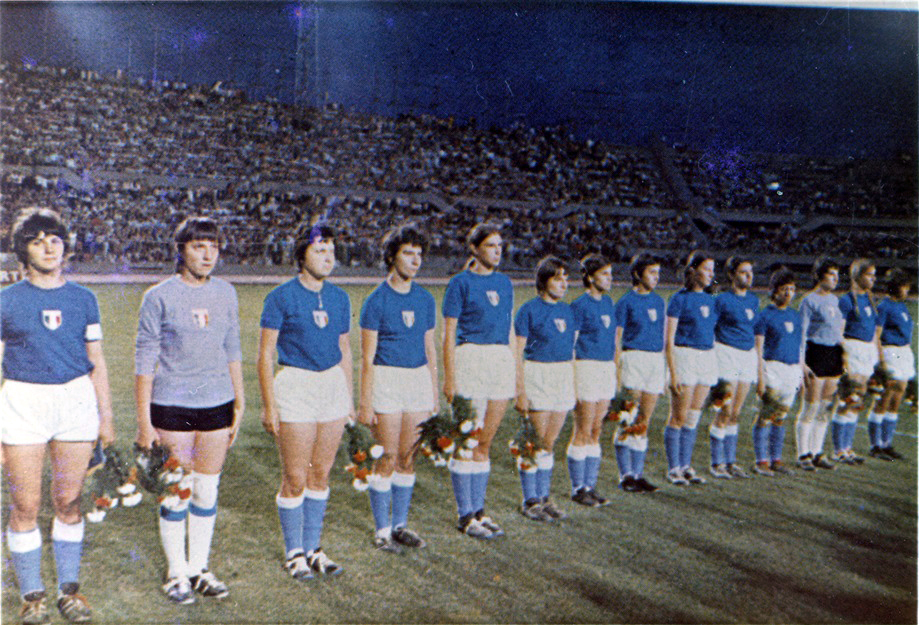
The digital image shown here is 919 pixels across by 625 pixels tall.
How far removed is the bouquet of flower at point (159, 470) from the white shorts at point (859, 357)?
647 centimetres

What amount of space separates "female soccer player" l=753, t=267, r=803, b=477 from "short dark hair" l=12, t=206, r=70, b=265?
5.72 m

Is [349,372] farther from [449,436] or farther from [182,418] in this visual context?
[182,418]

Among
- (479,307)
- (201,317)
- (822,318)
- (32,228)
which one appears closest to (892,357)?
(822,318)

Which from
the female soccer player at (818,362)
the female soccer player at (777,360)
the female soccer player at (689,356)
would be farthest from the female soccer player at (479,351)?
the female soccer player at (818,362)

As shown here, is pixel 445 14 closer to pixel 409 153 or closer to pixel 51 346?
pixel 51 346

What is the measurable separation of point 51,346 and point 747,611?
390 cm

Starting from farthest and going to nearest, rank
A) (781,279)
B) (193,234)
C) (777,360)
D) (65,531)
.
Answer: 1. (777,360)
2. (781,279)
3. (193,234)
4. (65,531)

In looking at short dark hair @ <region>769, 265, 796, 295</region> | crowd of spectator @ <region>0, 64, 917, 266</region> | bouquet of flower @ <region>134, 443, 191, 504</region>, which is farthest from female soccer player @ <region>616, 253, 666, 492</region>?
crowd of spectator @ <region>0, 64, 917, 266</region>

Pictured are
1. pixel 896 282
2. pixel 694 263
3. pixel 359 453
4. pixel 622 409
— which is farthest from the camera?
pixel 896 282

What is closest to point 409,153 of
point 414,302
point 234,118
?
point 234,118

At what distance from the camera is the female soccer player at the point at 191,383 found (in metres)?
3.58

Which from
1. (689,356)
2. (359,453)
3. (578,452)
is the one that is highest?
(689,356)

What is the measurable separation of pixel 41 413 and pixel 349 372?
1563mm

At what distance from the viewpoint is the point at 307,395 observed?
396 cm
